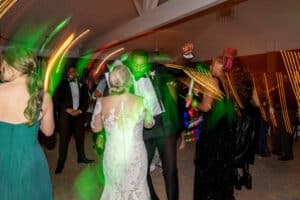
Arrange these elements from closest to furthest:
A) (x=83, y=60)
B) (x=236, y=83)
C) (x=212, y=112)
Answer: (x=212, y=112) < (x=236, y=83) < (x=83, y=60)

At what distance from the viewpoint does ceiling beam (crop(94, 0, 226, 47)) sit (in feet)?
19.5

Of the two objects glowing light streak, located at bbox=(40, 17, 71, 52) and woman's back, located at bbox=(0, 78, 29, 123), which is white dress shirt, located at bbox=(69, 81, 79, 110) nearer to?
woman's back, located at bbox=(0, 78, 29, 123)

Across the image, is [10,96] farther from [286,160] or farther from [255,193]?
[286,160]

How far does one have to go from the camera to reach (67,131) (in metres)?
5.00

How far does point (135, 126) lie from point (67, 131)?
2.72 metres

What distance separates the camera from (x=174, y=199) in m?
3.21

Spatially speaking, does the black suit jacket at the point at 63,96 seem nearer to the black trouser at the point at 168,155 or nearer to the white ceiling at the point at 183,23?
the black trouser at the point at 168,155

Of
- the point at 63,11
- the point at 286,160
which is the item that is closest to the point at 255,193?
the point at 286,160

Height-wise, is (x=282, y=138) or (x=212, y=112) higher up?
(x=212, y=112)

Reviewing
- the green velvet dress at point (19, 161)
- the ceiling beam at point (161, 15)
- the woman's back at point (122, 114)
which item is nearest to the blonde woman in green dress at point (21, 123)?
the green velvet dress at point (19, 161)

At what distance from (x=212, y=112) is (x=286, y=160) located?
3.77 metres

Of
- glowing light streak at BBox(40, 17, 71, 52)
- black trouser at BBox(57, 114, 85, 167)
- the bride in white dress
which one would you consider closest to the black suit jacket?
black trouser at BBox(57, 114, 85, 167)

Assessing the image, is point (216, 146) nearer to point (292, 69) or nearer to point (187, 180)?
point (187, 180)

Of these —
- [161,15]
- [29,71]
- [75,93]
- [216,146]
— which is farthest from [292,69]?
[29,71]
